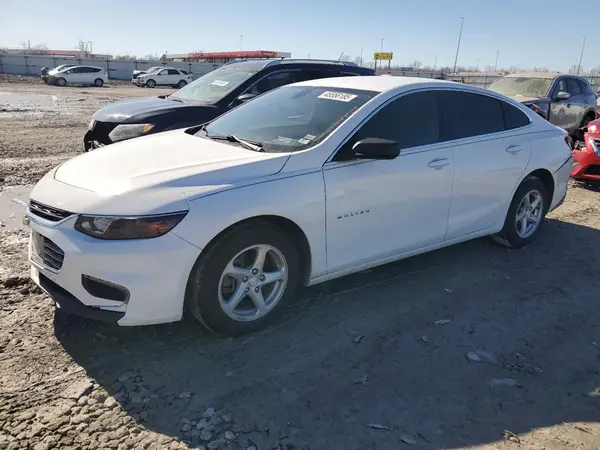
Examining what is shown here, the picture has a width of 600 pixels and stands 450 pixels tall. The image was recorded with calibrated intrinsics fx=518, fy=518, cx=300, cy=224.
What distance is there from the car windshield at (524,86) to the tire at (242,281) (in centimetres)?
1052

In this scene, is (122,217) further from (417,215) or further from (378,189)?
(417,215)

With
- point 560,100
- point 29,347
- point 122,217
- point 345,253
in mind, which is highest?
point 560,100

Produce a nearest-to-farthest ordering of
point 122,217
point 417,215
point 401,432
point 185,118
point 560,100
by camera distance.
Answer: point 401,432
point 122,217
point 417,215
point 185,118
point 560,100

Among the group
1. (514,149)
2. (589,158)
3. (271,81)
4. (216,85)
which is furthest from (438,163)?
(589,158)

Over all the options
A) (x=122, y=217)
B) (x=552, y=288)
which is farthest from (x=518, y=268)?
(x=122, y=217)

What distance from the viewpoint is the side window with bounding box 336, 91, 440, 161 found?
4043 millimetres

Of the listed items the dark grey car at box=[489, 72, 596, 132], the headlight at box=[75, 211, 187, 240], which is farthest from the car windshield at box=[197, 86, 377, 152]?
the dark grey car at box=[489, 72, 596, 132]

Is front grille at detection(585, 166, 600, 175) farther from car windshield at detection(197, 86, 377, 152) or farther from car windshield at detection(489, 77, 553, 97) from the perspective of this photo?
car windshield at detection(197, 86, 377, 152)

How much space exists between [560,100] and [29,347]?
12.1m

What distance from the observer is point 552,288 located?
4566 mm

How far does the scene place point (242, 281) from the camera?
3.46m

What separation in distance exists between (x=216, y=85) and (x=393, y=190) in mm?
4540

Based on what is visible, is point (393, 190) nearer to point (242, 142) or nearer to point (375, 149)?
point (375, 149)

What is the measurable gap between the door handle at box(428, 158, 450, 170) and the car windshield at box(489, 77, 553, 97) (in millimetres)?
8984
